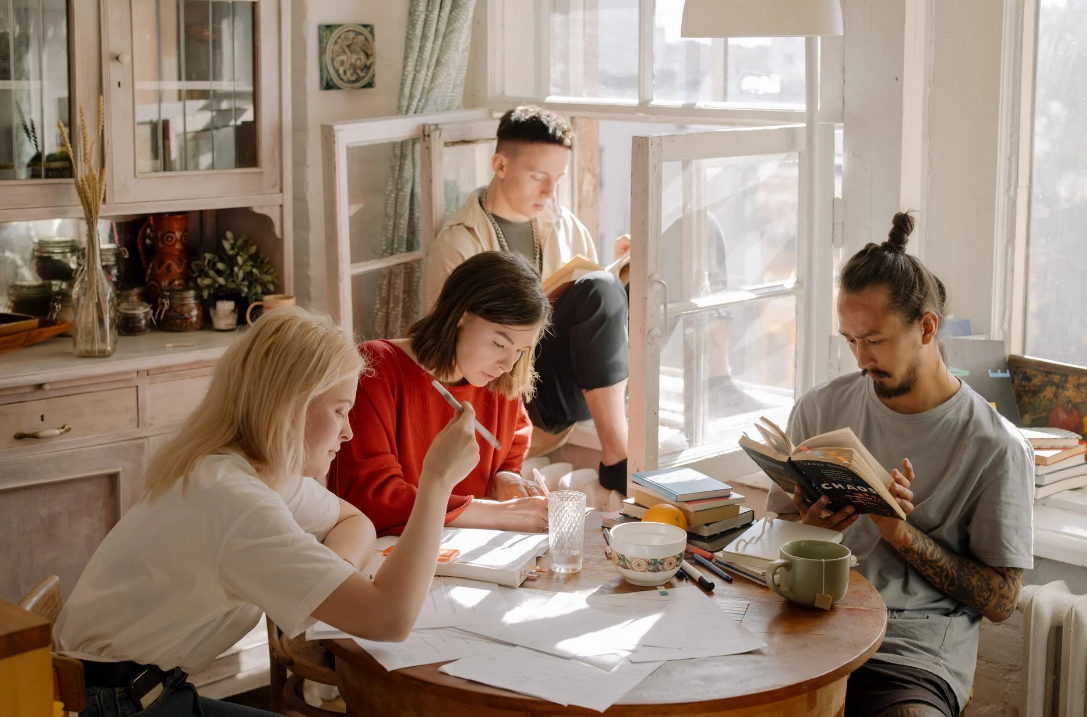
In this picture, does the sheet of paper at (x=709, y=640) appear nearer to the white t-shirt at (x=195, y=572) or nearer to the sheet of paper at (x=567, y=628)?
the sheet of paper at (x=567, y=628)

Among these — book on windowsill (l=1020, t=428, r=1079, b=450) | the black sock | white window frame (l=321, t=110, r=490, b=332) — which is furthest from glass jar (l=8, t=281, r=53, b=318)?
book on windowsill (l=1020, t=428, r=1079, b=450)

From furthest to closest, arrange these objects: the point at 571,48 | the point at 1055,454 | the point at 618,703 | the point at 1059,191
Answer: the point at 571,48 → the point at 1059,191 → the point at 1055,454 → the point at 618,703

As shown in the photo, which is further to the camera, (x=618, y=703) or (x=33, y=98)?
(x=33, y=98)

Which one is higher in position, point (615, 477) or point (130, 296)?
point (130, 296)

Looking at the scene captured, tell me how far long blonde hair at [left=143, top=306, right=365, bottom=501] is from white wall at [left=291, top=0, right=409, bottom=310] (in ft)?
6.92

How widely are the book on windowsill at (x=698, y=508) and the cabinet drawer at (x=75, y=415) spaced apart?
1.51 meters

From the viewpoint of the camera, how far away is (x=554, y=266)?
11.5ft

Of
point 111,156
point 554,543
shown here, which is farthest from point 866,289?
point 111,156

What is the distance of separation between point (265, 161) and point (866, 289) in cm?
186

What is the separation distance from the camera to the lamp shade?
100 inches

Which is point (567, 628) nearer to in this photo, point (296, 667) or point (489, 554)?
point (489, 554)

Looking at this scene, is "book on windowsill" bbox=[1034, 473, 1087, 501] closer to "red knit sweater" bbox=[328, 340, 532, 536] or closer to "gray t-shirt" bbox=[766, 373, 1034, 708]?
"gray t-shirt" bbox=[766, 373, 1034, 708]

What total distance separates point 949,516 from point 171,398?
200 cm

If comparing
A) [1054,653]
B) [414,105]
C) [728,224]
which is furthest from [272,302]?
[1054,653]
